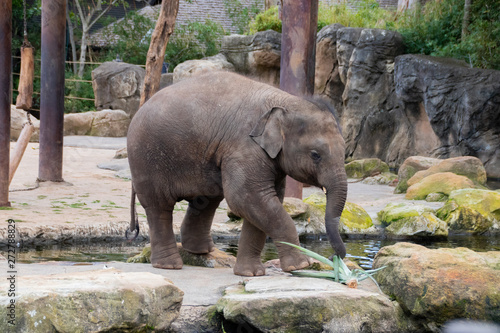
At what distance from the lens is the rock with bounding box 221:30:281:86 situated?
19766mm

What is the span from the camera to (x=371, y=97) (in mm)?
18578

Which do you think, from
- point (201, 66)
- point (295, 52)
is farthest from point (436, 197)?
point (201, 66)

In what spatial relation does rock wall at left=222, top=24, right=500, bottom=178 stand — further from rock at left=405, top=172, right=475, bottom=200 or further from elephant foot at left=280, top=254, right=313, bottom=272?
elephant foot at left=280, top=254, right=313, bottom=272

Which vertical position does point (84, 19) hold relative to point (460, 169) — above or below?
above

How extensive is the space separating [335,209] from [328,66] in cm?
1566

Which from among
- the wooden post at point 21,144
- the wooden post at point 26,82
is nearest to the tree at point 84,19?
the wooden post at point 21,144

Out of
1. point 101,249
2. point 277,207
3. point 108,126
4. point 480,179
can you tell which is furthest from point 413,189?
point 108,126

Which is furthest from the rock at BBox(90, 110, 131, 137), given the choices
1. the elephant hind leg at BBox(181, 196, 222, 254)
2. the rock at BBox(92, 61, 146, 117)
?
the elephant hind leg at BBox(181, 196, 222, 254)

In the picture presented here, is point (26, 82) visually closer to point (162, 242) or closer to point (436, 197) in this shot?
point (162, 242)

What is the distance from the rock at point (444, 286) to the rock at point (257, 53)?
15558 mm

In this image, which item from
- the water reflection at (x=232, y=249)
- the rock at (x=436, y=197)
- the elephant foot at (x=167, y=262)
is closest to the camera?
the elephant foot at (x=167, y=262)

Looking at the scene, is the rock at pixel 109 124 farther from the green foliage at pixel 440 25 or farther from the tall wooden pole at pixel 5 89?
the tall wooden pole at pixel 5 89

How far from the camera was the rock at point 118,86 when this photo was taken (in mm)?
24391

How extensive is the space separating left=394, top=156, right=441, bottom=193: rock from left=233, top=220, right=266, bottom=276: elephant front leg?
23.7ft
